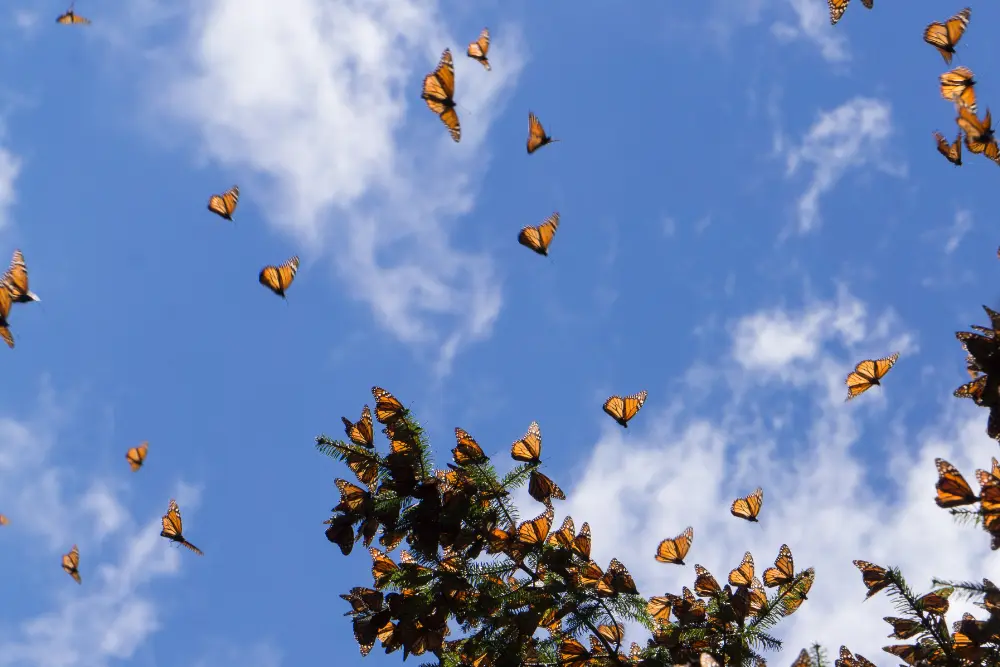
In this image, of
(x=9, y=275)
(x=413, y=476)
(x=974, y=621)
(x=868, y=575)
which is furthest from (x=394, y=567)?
(x=9, y=275)

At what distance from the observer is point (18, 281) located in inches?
226

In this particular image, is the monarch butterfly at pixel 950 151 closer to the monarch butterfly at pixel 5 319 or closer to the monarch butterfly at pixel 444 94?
the monarch butterfly at pixel 444 94

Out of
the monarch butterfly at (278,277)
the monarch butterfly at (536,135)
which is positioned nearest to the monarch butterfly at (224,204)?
the monarch butterfly at (278,277)

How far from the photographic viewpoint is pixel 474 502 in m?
3.77

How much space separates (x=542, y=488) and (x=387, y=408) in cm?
91

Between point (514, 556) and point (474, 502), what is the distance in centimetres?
34

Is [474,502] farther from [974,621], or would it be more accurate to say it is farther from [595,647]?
[974,621]

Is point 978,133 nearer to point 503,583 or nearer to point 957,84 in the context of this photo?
point 957,84

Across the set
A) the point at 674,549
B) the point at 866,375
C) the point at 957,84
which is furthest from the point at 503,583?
the point at 957,84

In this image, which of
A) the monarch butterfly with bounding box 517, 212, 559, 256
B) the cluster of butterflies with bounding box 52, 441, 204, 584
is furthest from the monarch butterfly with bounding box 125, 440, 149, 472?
the monarch butterfly with bounding box 517, 212, 559, 256

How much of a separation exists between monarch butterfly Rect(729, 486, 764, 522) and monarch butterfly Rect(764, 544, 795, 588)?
2.98ft

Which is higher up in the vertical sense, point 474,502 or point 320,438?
point 320,438

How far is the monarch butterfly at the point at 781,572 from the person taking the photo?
12.4 ft

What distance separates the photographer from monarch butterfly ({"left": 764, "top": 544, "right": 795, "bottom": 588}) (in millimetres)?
3793
